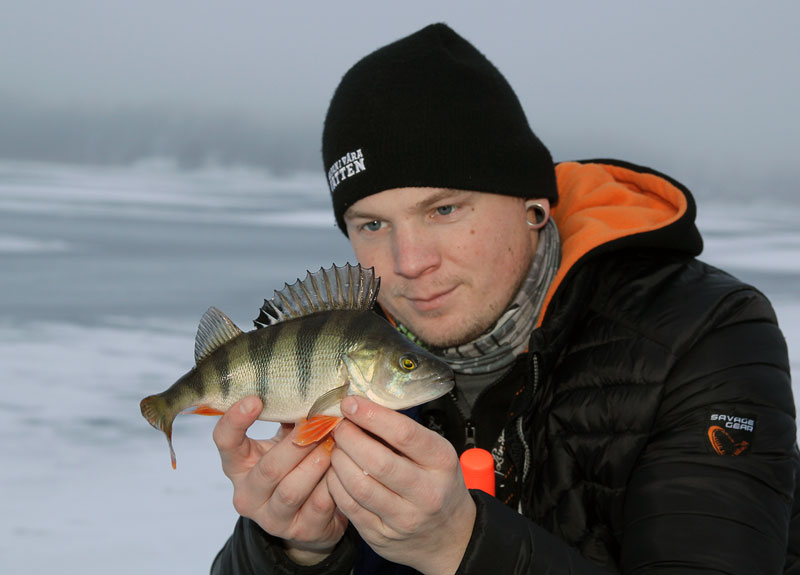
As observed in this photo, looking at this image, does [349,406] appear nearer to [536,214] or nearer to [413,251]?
[413,251]

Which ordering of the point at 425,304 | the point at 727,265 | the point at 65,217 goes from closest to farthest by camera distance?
1. the point at 425,304
2. the point at 727,265
3. the point at 65,217


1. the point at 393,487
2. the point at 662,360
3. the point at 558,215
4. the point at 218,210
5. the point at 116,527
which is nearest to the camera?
the point at 393,487

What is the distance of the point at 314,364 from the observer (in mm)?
2219

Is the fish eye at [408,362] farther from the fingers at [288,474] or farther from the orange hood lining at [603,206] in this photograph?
the orange hood lining at [603,206]

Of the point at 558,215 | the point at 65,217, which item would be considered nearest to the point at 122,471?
the point at 558,215

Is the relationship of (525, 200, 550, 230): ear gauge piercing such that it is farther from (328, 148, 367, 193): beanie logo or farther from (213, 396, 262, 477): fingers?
(213, 396, 262, 477): fingers

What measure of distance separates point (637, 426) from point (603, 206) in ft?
3.78

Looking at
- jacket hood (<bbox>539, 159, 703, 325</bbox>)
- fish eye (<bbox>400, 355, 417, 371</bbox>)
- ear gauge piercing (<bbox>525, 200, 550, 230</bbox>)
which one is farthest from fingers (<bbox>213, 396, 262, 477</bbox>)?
ear gauge piercing (<bbox>525, 200, 550, 230</bbox>)

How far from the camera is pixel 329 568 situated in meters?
2.84

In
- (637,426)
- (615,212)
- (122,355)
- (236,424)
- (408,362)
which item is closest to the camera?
(408,362)

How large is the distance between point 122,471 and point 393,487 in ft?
12.1

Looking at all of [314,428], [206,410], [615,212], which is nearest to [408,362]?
[314,428]

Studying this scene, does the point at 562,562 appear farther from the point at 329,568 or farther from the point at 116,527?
the point at 116,527

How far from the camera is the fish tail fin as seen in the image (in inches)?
95.0
